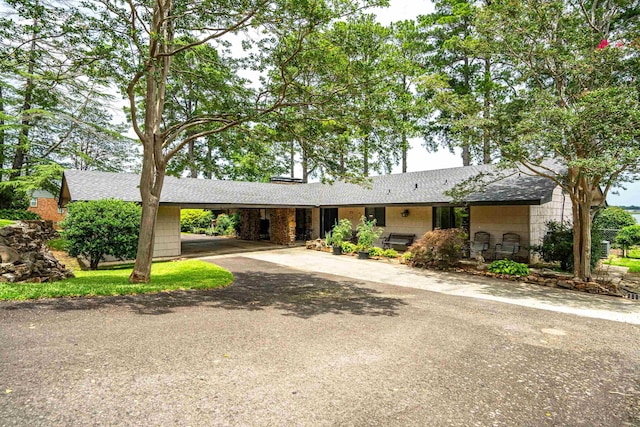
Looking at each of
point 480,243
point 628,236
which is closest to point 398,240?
point 480,243

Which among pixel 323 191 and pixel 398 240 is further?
pixel 323 191

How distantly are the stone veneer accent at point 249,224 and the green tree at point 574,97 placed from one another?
1659 cm

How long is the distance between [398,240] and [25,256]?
14.1 m

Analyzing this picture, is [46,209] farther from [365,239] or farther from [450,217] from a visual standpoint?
[450,217]

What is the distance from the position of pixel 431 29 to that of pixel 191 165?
20974 millimetres

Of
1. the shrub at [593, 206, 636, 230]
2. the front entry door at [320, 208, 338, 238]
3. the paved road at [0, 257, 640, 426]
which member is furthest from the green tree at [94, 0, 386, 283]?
the shrub at [593, 206, 636, 230]

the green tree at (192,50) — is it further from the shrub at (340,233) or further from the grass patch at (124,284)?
the shrub at (340,233)

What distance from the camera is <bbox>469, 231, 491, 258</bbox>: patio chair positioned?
44.3 feet

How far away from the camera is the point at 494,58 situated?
11297 mm

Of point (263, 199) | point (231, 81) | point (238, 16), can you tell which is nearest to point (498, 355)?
point (238, 16)

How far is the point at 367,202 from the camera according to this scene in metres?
17.3

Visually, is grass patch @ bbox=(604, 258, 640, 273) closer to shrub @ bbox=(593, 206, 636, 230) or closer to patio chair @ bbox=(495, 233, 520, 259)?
patio chair @ bbox=(495, 233, 520, 259)

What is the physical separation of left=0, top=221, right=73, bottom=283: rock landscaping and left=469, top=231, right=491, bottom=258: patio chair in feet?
46.3

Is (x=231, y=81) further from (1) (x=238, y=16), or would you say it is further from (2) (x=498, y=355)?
(2) (x=498, y=355)
